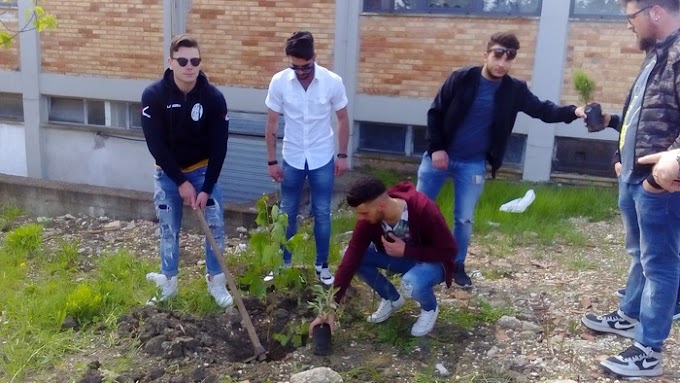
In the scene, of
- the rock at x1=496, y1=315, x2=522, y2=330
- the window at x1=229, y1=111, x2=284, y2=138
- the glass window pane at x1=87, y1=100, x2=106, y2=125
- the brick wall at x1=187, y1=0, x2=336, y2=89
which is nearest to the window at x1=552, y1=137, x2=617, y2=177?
the brick wall at x1=187, y1=0, x2=336, y2=89

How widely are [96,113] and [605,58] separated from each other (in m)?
7.21

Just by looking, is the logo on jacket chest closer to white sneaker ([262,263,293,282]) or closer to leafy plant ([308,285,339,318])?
white sneaker ([262,263,293,282])

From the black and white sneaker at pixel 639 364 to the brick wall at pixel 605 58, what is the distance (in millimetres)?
4986

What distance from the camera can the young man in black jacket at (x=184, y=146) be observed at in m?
4.44

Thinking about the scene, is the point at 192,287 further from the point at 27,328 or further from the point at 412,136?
the point at 412,136

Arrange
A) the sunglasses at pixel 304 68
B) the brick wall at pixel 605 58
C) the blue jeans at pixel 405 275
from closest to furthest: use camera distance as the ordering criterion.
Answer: the blue jeans at pixel 405 275 < the sunglasses at pixel 304 68 < the brick wall at pixel 605 58

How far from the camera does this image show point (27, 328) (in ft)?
14.4

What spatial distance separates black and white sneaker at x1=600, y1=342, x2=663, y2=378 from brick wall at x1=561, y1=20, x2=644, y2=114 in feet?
16.4

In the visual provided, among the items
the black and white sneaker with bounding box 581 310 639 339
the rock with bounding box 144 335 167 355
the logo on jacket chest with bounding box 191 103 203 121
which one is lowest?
the rock with bounding box 144 335 167 355

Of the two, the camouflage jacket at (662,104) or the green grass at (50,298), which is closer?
the camouflage jacket at (662,104)

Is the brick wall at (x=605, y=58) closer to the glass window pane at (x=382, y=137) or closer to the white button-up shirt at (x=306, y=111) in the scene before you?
the glass window pane at (x=382, y=137)

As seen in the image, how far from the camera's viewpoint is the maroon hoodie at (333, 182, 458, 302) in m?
3.97

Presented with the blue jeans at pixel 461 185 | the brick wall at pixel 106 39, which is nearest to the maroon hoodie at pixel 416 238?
the blue jeans at pixel 461 185

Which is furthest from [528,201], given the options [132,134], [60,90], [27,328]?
[60,90]
